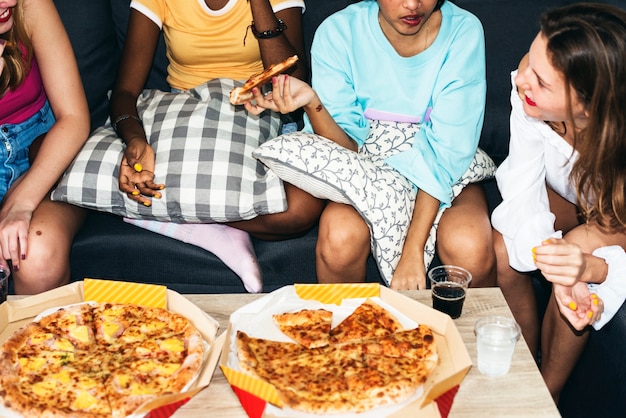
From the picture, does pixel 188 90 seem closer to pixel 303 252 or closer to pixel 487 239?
pixel 303 252

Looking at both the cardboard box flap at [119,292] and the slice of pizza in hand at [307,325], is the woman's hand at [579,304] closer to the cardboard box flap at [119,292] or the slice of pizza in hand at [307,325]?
the slice of pizza in hand at [307,325]

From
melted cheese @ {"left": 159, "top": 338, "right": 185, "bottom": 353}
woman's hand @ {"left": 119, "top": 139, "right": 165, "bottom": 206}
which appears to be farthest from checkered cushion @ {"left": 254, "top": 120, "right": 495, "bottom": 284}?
melted cheese @ {"left": 159, "top": 338, "right": 185, "bottom": 353}

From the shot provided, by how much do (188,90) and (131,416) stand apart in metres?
1.42

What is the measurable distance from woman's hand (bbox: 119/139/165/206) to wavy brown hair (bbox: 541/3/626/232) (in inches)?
45.8

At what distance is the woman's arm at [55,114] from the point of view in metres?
2.28

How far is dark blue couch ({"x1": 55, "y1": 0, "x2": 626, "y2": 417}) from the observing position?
6.74 ft

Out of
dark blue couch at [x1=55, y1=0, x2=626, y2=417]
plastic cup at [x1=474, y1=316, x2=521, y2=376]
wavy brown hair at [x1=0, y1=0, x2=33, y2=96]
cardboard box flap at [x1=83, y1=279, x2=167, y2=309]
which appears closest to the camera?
plastic cup at [x1=474, y1=316, x2=521, y2=376]

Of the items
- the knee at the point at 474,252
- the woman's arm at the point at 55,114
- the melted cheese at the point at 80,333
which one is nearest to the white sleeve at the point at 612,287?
the knee at the point at 474,252

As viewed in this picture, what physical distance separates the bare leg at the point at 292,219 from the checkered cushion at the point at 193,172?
2.2 inches

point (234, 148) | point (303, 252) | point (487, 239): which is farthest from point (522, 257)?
point (234, 148)

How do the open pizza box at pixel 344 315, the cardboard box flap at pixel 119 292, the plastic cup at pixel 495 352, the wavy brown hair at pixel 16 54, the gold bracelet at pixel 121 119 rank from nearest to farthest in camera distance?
the open pizza box at pixel 344 315 < the plastic cup at pixel 495 352 < the cardboard box flap at pixel 119 292 < the wavy brown hair at pixel 16 54 < the gold bracelet at pixel 121 119

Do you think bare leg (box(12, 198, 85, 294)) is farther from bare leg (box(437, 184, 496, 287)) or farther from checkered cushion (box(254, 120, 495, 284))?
bare leg (box(437, 184, 496, 287))

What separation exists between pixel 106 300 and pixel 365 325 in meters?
0.59

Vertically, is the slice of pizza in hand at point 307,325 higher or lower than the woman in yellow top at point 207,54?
lower
